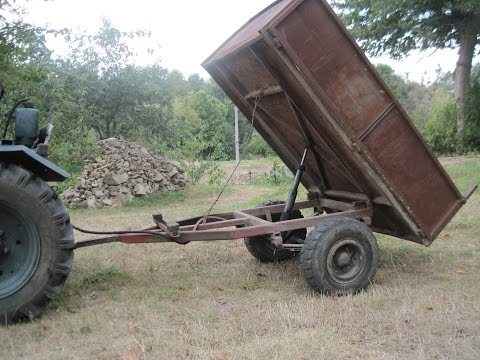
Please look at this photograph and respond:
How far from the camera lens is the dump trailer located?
4137 mm

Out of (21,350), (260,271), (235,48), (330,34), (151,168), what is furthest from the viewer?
(151,168)

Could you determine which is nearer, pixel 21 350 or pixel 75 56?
pixel 21 350

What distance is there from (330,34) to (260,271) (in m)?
2.77

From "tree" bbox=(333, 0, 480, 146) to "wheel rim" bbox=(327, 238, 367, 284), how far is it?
13983 millimetres

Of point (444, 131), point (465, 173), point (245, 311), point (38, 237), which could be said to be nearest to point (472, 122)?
point (444, 131)

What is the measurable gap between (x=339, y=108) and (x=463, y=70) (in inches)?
667

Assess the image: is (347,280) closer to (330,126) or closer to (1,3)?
(330,126)

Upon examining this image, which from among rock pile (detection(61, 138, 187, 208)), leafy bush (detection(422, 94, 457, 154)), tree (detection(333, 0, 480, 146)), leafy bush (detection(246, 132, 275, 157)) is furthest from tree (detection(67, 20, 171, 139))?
leafy bush (detection(246, 132, 275, 157))

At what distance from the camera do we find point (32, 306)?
13.0 feet

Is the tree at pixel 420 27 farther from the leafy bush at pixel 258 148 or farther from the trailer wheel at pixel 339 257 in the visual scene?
the leafy bush at pixel 258 148

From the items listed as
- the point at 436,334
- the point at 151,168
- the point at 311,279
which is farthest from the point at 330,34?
the point at 151,168

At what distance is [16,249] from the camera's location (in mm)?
4137

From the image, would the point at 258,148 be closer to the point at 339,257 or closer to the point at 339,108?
the point at 339,257

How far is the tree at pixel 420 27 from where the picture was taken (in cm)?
1717
